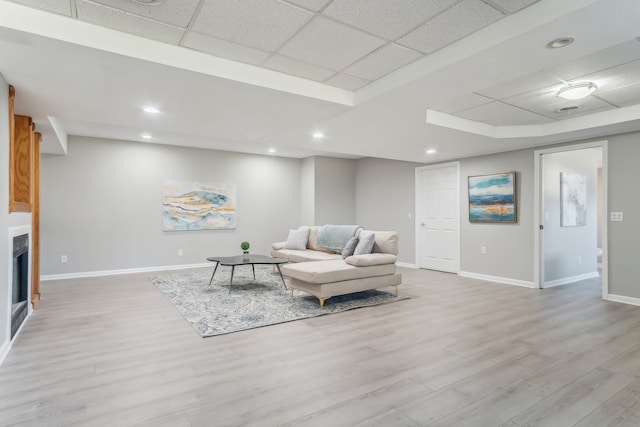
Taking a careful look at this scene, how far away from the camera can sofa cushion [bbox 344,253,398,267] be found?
173 inches

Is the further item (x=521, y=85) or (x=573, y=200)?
(x=573, y=200)

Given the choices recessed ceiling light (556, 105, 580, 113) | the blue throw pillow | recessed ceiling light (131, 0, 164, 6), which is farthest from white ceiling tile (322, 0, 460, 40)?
the blue throw pillow

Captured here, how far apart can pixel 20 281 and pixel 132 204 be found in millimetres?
2813

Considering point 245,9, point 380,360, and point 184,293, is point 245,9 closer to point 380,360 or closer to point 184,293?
point 380,360

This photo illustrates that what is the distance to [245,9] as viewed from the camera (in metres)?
2.10

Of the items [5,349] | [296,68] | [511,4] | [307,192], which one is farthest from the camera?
[307,192]

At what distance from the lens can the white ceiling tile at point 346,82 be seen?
307 cm

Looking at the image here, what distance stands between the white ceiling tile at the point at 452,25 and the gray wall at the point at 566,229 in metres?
3.96

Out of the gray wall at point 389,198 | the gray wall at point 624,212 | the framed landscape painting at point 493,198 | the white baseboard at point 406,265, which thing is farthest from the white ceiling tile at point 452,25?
the white baseboard at point 406,265

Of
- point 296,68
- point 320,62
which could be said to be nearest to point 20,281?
point 296,68

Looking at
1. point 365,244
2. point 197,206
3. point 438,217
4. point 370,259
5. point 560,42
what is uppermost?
point 560,42

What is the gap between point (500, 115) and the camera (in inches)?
169

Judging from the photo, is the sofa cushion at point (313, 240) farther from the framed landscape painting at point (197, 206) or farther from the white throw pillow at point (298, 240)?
the framed landscape painting at point (197, 206)

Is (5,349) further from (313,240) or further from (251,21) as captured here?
(313,240)
